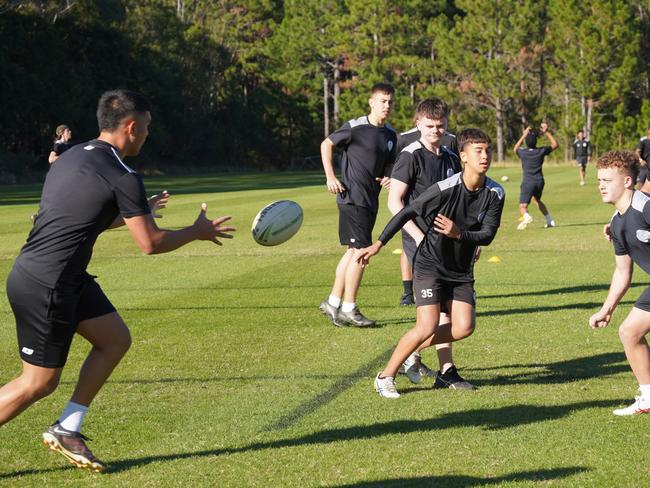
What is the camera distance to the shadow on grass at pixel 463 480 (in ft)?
17.2

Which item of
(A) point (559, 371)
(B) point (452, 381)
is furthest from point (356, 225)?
(B) point (452, 381)

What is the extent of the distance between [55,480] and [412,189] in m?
4.36

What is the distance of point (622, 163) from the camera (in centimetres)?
644

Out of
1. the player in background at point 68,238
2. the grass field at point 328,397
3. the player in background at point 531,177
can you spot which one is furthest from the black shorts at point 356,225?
the player in background at point 531,177

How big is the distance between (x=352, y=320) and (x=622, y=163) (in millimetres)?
4149

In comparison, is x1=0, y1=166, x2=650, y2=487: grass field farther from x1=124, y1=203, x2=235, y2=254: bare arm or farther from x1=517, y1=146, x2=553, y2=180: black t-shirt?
x1=517, y1=146, x2=553, y2=180: black t-shirt

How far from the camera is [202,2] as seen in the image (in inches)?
2847

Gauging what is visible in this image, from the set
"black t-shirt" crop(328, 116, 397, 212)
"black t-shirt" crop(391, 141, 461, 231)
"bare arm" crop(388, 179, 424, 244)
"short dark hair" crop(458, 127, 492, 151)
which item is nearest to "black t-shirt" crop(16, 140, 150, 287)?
"short dark hair" crop(458, 127, 492, 151)

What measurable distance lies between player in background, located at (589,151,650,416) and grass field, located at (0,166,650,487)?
34cm

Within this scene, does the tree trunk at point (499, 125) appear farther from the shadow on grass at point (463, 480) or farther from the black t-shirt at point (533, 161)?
the shadow on grass at point (463, 480)

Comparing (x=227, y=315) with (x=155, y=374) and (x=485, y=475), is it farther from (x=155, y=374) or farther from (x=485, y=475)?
(x=485, y=475)

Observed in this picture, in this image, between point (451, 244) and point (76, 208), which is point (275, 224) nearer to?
point (451, 244)

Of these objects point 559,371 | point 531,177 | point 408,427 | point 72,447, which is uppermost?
point 72,447

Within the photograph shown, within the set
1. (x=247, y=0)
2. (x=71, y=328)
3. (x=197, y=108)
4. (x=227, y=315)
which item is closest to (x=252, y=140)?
(x=197, y=108)
